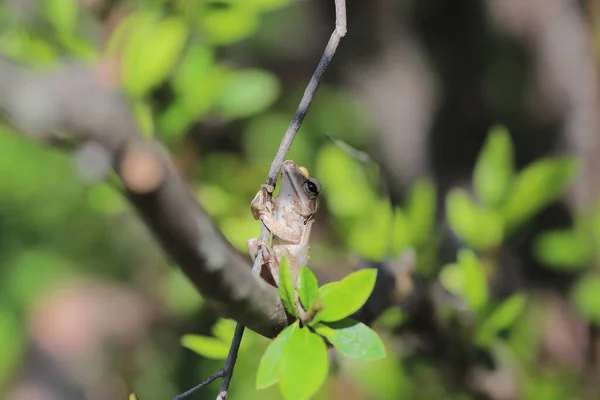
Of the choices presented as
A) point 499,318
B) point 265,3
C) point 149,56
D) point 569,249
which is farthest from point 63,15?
point 569,249

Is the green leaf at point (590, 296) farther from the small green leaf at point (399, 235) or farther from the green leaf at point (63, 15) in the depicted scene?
the green leaf at point (63, 15)

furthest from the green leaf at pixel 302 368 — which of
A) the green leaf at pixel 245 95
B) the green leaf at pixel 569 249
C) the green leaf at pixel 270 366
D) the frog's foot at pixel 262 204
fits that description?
the green leaf at pixel 569 249

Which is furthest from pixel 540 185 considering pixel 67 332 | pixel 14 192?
pixel 67 332

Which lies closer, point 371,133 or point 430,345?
point 430,345

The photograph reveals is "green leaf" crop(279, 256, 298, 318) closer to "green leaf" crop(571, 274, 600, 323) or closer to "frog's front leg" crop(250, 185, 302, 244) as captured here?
"frog's front leg" crop(250, 185, 302, 244)

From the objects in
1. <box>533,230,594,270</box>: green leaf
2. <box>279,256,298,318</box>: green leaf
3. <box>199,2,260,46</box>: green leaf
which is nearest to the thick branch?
<box>279,256,298,318</box>: green leaf

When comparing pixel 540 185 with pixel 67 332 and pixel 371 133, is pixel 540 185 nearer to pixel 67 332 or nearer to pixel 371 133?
pixel 371 133
